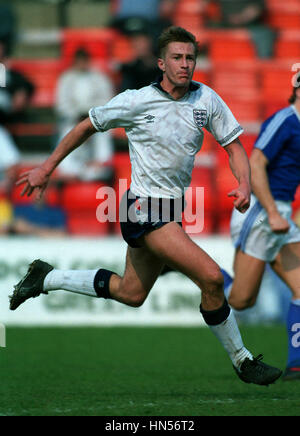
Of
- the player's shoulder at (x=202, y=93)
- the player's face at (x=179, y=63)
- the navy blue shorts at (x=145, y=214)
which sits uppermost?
the player's face at (x=179, y=63)

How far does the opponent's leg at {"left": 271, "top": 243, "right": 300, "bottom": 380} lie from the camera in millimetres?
6246

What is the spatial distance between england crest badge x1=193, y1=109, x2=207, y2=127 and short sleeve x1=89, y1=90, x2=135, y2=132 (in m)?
0.39

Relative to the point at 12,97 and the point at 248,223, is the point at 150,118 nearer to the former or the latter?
the point at 248,223

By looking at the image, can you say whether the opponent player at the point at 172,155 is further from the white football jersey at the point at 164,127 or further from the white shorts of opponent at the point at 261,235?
the white shorts of opponent at the point at 261,235

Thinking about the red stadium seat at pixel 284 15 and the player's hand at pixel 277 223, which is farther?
the red stadium seat at pixel 284 15

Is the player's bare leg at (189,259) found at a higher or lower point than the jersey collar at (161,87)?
lower

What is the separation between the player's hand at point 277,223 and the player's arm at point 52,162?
1.59 m

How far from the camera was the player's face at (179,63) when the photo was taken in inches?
206

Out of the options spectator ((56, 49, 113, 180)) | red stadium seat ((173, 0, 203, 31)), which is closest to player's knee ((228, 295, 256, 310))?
spectator ((56, 49, 113, 180))

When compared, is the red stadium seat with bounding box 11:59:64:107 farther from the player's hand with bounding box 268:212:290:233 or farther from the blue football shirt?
the player's hand with bounding box 268:212:290:233

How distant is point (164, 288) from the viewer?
10742mm

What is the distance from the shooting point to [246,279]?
6.73 meters

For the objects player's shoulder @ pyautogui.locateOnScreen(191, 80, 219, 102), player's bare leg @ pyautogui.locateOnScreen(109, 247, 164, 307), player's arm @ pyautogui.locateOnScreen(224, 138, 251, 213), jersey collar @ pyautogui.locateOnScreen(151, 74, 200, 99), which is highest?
→ jersey collar @ pyautogui.locateOnScreen(151, 74, 200, 99)

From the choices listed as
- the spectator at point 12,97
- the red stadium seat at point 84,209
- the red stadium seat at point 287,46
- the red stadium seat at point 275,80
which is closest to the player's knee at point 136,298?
the red stadium seat at point 84,209
